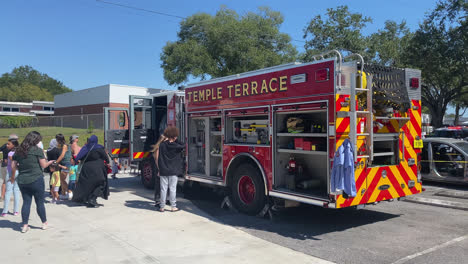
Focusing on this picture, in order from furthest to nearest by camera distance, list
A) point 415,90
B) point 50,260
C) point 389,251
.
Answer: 1. point 415,90
2. point 389,251
3. point 50,260

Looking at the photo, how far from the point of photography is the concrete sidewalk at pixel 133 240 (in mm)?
5188

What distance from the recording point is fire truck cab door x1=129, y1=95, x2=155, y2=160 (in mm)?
10500

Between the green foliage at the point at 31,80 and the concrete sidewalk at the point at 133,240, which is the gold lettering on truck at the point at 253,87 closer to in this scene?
the concrete sidewalk at the point at 133,240

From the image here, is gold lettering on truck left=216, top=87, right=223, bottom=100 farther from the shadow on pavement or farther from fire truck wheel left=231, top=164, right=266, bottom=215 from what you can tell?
the shadow on pavement

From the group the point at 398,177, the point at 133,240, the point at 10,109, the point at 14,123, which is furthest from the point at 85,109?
the point at 398,177

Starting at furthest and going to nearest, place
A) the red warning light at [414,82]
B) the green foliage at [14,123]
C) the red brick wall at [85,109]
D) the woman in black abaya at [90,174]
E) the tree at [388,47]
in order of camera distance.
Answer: the red brick wall at [85,109], the green foliage at [14,123], the tree at [388,47], the woman in black abaya at [90,174], the red warning light at [414,82]

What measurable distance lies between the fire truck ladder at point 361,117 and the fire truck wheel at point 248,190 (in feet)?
6.67

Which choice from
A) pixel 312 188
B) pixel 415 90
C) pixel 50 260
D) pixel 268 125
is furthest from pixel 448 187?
pixel 50 260

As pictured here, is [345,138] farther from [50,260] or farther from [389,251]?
[50,260]

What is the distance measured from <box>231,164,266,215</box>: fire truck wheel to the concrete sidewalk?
28.9 inches

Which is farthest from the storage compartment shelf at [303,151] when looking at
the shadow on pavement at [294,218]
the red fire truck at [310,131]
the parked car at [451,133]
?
the parked car at [451,133]

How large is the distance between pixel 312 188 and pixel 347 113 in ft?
5.45

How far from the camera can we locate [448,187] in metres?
10.5

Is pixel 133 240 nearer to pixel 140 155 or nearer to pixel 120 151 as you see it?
pixel 140 155
